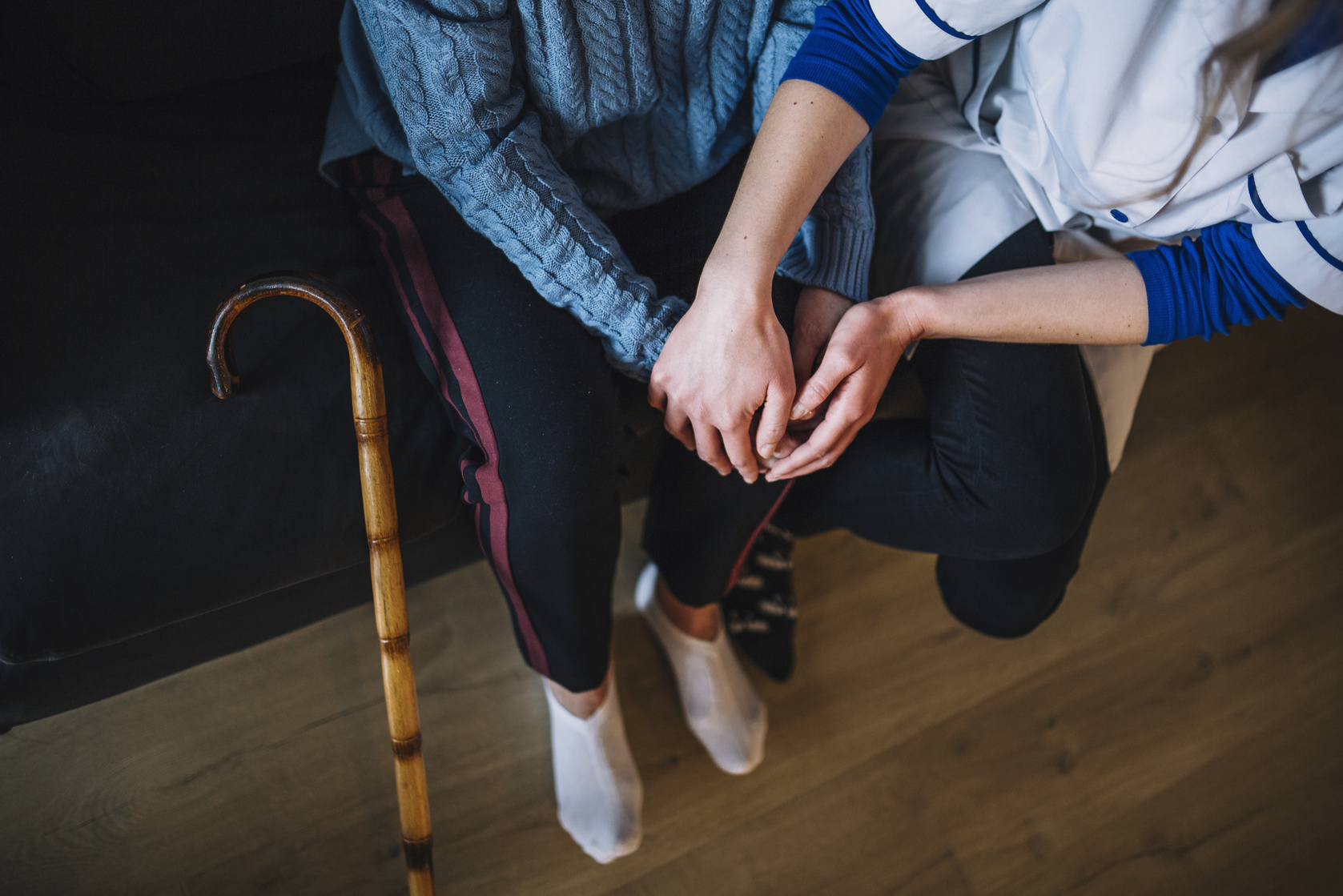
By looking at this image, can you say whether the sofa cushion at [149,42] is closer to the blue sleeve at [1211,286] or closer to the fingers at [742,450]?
the fingers at [742,450]

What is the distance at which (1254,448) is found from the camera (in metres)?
1.45

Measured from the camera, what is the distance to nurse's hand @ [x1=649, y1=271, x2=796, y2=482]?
2.34 ft

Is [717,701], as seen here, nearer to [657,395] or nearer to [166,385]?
[657,395]

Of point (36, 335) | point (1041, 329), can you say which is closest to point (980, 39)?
point (1041, 329)

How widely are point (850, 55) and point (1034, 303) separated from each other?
292 millimetres

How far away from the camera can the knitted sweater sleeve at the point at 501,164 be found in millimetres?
646

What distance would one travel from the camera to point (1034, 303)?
2.56 ft

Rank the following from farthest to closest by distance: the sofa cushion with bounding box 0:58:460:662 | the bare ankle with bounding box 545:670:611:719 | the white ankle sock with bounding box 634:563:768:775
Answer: the white ankle sock with bounding box 634:563:768:775 < the bare ankle with bounding box 545:670:611:719 < the sofa cushion with bounding box 0:58:460:662

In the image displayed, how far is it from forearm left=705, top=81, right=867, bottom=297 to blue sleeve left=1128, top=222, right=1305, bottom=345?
34 centimetres

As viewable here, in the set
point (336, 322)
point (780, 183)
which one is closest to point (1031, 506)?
point (780, 183)

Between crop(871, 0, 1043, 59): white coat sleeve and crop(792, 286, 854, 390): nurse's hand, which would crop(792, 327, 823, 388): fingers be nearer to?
crop(792, 286, 854, 390): nurse's hand

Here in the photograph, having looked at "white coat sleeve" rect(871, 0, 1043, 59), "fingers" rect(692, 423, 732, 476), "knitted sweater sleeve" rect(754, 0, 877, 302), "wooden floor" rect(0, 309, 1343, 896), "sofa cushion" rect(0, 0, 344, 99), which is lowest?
"wooden floor" rect(0, 309, 1343, 896)

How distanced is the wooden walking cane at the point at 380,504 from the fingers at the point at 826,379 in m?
0.39

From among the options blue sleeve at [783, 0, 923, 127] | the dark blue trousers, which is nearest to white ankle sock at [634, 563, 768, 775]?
the dark blue trousers
